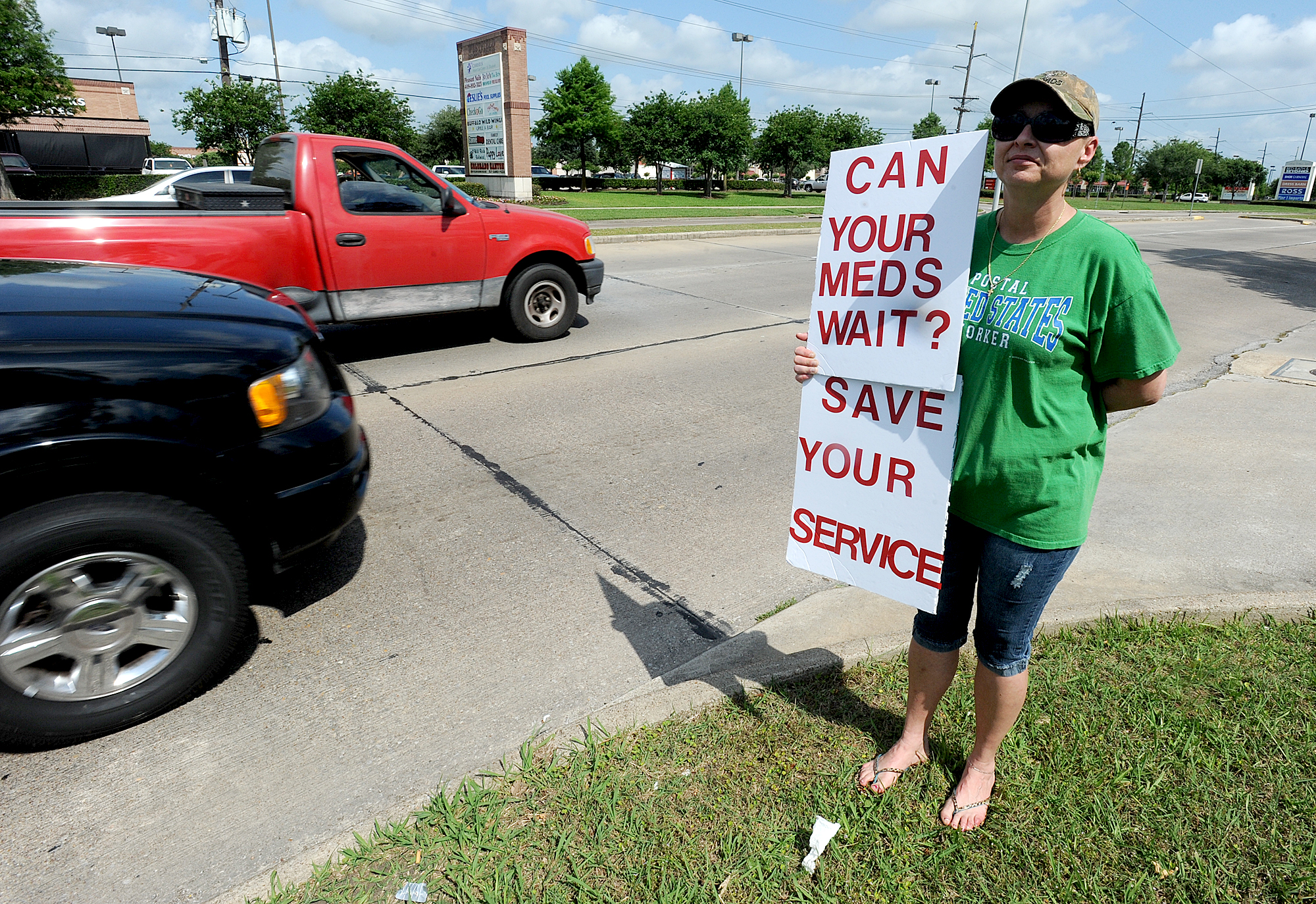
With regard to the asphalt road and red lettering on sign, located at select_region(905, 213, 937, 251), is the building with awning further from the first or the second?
red lettering on sign, located at select_region(905, 213, 937, 251)

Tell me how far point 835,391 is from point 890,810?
125cm

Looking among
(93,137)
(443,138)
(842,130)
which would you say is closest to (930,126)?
(842,130)

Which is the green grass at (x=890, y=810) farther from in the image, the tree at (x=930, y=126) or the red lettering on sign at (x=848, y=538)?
the tree at (x=930, y=126)

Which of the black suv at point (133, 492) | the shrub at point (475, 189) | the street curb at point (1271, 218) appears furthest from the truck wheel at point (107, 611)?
the street curb at point (1271, 218)

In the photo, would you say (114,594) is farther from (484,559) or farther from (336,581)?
(484,559)

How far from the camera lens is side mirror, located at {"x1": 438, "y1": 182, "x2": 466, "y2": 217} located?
742 cm

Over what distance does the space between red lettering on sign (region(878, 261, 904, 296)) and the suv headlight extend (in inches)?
87.4

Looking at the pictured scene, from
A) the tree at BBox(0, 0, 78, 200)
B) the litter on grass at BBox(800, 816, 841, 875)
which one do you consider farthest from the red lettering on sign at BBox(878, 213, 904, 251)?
the tree at BBox(0, 0, 78, 200)

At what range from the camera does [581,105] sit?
46.7 m

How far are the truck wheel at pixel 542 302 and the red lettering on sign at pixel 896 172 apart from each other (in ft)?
20.7

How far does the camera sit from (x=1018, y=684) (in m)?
2.19

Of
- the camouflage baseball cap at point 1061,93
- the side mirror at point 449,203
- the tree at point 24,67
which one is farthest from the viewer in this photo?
the tree at point 24,67

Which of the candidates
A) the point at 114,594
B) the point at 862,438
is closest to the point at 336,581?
the point at 114,594

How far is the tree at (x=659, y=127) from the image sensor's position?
4806cm
